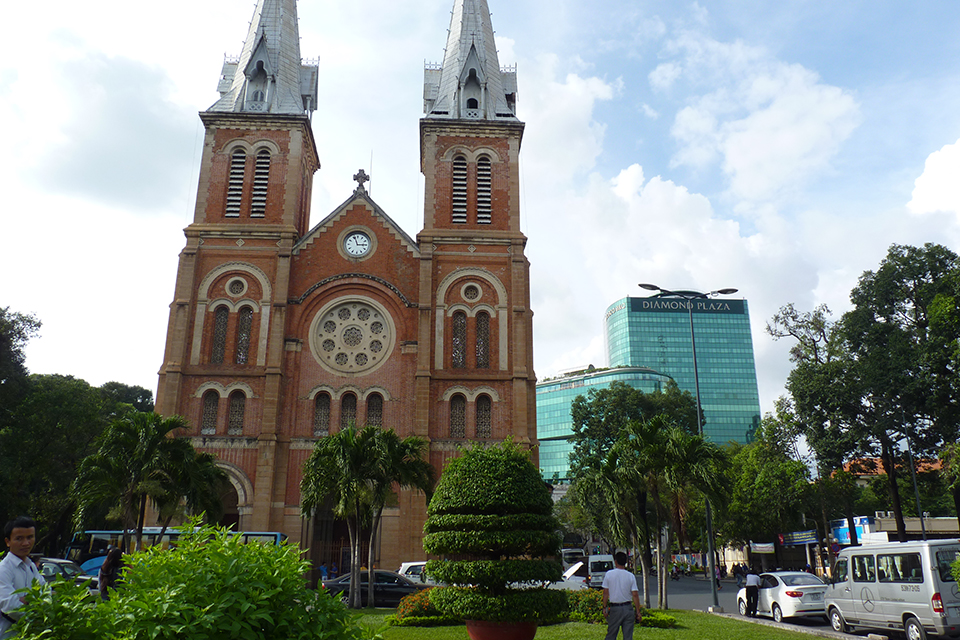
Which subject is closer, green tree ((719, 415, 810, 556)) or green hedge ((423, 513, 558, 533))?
green hedge ((423, 513, 558, 533))

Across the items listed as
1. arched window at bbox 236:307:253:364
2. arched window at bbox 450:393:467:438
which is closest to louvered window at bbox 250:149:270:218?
arched window at bbox 236:307:253:364

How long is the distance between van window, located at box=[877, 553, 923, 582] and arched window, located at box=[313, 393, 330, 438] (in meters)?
23.0

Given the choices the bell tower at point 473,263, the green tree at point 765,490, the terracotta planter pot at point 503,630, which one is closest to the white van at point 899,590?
the terracotta planter pot at point 503,630

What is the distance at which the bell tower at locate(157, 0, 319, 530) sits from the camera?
1217 inches

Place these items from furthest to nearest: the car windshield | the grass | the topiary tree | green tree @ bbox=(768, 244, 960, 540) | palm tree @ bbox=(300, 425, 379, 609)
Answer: green tree @ bbox=(768, 244, 960, 540) → palm tree @ bbox=(300, 425, 379, 609) → the car windshield → the grass → the topiary tree

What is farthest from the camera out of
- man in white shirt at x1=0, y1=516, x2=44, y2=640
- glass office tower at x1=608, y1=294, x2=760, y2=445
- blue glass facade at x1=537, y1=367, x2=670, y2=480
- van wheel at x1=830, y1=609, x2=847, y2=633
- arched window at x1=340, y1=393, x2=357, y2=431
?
glass office tower at x1=608, y1=294, x2=760, y2=445

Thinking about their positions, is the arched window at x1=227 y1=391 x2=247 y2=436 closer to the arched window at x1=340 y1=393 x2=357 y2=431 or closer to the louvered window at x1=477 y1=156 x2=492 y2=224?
the arched window at x1=340 y1=393 x2=357 y2=431

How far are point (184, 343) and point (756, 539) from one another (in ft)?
131

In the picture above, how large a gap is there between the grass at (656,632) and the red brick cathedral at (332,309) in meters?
15.4

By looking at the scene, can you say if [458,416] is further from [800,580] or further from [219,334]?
[800,580]

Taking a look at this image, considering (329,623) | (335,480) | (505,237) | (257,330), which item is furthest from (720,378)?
(329,623)

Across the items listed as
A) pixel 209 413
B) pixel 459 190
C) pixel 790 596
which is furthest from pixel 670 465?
pixel 459 190

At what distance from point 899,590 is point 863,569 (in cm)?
139

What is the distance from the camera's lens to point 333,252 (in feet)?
114
